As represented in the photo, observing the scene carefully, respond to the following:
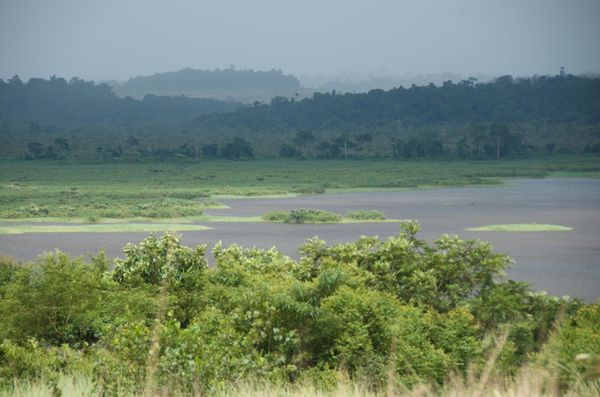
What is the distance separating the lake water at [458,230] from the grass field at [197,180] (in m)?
5.59

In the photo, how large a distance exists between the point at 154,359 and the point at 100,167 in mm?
112563

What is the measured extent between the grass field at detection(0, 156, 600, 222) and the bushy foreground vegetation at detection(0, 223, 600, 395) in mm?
38488

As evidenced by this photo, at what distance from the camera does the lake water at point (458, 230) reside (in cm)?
3781

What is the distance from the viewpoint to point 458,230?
51750mm

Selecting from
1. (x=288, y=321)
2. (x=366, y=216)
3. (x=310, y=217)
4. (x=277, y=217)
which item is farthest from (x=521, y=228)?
(x=288, y=321)

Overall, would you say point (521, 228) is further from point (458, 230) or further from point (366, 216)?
point (366, 216)

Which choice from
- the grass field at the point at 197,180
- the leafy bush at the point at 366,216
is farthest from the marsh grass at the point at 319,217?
the grass field at the point at 197,180

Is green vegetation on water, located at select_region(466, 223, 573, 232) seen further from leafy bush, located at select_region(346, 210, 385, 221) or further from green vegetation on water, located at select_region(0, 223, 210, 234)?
green vegetation on water, located at select_region(0, 223, 210, 234)

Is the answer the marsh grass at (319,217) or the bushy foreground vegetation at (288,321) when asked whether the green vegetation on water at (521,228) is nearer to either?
the marsh grass at (319,217)

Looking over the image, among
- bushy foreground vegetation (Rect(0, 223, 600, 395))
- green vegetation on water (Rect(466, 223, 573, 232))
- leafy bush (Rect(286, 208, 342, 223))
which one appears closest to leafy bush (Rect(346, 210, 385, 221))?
leafy bush (Rect(286, 208, 342, 223))

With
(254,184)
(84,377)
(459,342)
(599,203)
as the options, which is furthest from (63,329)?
(254,184)

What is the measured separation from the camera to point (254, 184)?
307 ft

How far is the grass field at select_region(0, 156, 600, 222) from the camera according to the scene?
63719mm

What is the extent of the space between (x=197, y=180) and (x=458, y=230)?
50826 mm
